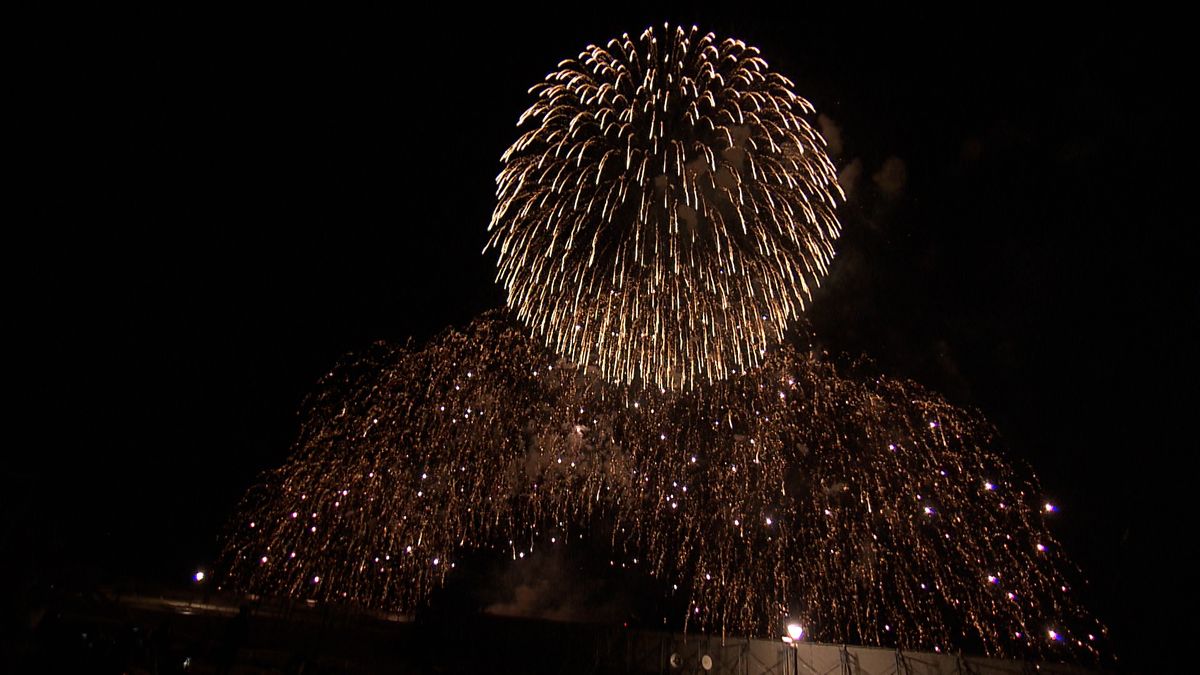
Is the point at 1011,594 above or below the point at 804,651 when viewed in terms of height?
above

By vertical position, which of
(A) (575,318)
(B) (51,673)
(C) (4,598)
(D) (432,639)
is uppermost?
(A) (575,318)

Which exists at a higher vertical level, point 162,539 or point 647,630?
point 162,539

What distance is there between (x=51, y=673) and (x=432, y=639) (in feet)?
38.9

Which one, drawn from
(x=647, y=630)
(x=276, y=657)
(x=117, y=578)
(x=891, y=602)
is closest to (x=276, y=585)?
(x=117, y=578)

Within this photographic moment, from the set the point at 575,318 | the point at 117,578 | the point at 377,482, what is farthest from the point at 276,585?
the point at 575,318

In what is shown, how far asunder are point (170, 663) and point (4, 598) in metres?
3.67

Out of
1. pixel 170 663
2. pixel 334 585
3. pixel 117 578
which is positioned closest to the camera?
pixel 170 663

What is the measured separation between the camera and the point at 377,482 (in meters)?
23.8

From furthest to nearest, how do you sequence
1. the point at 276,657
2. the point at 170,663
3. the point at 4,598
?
the point at 276,657 < the point at 170,663 < the point at 4,598

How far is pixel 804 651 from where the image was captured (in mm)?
17344

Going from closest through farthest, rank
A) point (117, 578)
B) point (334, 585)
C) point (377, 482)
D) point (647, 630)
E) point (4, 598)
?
1. point (4, 598)
2. point (647, 630)
3. point (117, 578)
4. point (377, 482)
5. point (334, 585)

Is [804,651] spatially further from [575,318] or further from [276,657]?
[276,657]

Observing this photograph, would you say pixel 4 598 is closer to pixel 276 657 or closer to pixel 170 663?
pixel 170 663

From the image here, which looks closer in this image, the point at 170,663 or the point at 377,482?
the point at 170,663
